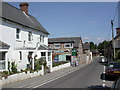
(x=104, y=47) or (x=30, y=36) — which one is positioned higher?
(x=104, y=47)

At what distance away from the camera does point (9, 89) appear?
10.3 m

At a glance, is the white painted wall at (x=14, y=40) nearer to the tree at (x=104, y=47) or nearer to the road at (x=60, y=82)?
the road at (x=60, y=82)

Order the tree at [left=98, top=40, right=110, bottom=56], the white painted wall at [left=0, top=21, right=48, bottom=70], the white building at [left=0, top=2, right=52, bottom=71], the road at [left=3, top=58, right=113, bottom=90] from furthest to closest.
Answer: the tree at [left=98, top=40, right=110, bottom=56] → the white painted wall at [left=0, top=21, right=48, bottom=70] → the white building at [left=0, top=2, right=52, bottom=71] → the road at [left=3, top=58, right=113, bottom=90]

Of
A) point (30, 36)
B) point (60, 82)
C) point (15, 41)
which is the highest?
point (30, 36)

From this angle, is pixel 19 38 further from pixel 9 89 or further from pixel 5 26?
pixel 9 89

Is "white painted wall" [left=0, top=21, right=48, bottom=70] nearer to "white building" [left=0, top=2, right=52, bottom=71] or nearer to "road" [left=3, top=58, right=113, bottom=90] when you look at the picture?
"white building" [left=0, top=2, right=52, bottom=71]

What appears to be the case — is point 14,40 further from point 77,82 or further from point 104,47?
point 104,47

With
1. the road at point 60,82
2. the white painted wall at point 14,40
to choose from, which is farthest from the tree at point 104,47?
the road at point 60,82

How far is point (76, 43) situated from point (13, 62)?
1314 inches

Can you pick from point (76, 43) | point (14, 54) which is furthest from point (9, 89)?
point (76, 43)

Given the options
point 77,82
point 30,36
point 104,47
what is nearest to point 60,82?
point 77,82

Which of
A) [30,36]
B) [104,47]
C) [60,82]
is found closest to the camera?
[60,82]

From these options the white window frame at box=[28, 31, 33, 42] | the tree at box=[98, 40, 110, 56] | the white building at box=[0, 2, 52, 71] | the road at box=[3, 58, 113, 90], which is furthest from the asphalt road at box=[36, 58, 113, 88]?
the tree at box=[98, 40, 110, 56]

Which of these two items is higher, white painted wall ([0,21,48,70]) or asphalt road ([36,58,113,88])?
white painted wall ([0,21,48,70])
